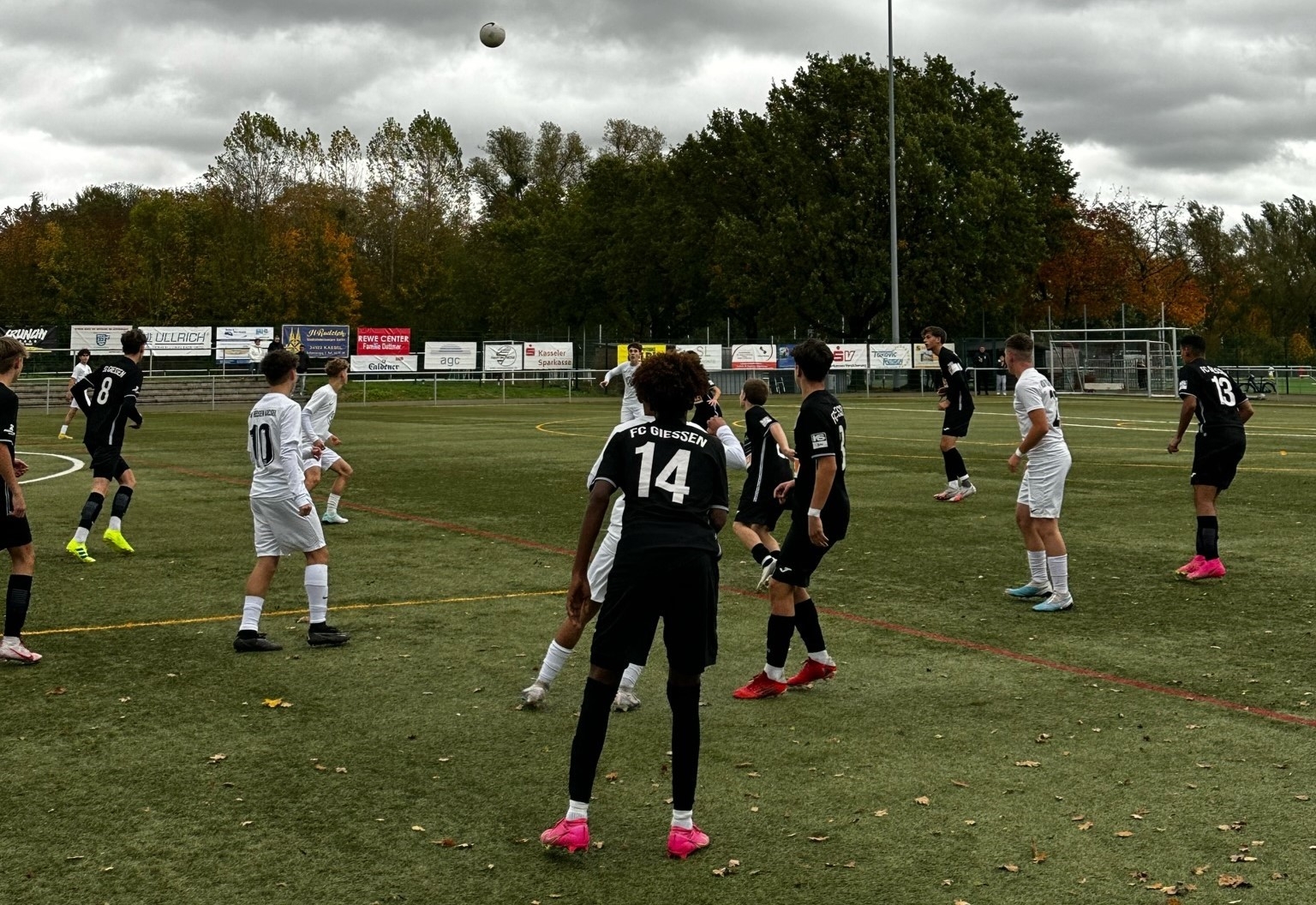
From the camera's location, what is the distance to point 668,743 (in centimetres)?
676

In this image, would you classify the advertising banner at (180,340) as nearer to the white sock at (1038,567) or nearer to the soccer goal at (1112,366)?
the soccer goal at (1112,366)

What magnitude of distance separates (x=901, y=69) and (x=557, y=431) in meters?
39.9

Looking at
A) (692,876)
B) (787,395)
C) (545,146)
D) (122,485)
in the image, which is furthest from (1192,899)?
(545,146)

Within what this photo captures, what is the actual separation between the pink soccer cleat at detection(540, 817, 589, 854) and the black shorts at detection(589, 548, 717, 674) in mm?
595

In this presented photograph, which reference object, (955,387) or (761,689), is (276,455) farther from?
(955,387)

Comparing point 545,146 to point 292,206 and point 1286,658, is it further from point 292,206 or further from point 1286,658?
point 1286,658

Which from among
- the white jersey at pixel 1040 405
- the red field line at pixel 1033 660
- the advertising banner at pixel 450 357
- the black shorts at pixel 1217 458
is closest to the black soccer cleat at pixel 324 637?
the red field line at pixel 1033 660

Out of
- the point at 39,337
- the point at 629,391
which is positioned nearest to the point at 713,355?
the point at 39,337

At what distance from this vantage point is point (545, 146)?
304ft

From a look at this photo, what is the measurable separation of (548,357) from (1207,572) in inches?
1881

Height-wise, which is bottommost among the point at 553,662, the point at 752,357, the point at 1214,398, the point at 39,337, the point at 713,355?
the point at 553,662

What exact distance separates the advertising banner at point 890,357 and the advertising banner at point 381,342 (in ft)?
62.8

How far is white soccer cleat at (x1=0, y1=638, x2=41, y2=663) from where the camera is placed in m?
8.43

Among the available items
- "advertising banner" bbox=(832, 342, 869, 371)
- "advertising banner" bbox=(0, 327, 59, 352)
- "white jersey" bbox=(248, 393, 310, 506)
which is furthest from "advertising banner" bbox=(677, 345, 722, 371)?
"white jersey" bbox=(248, 393, 310, 506)
